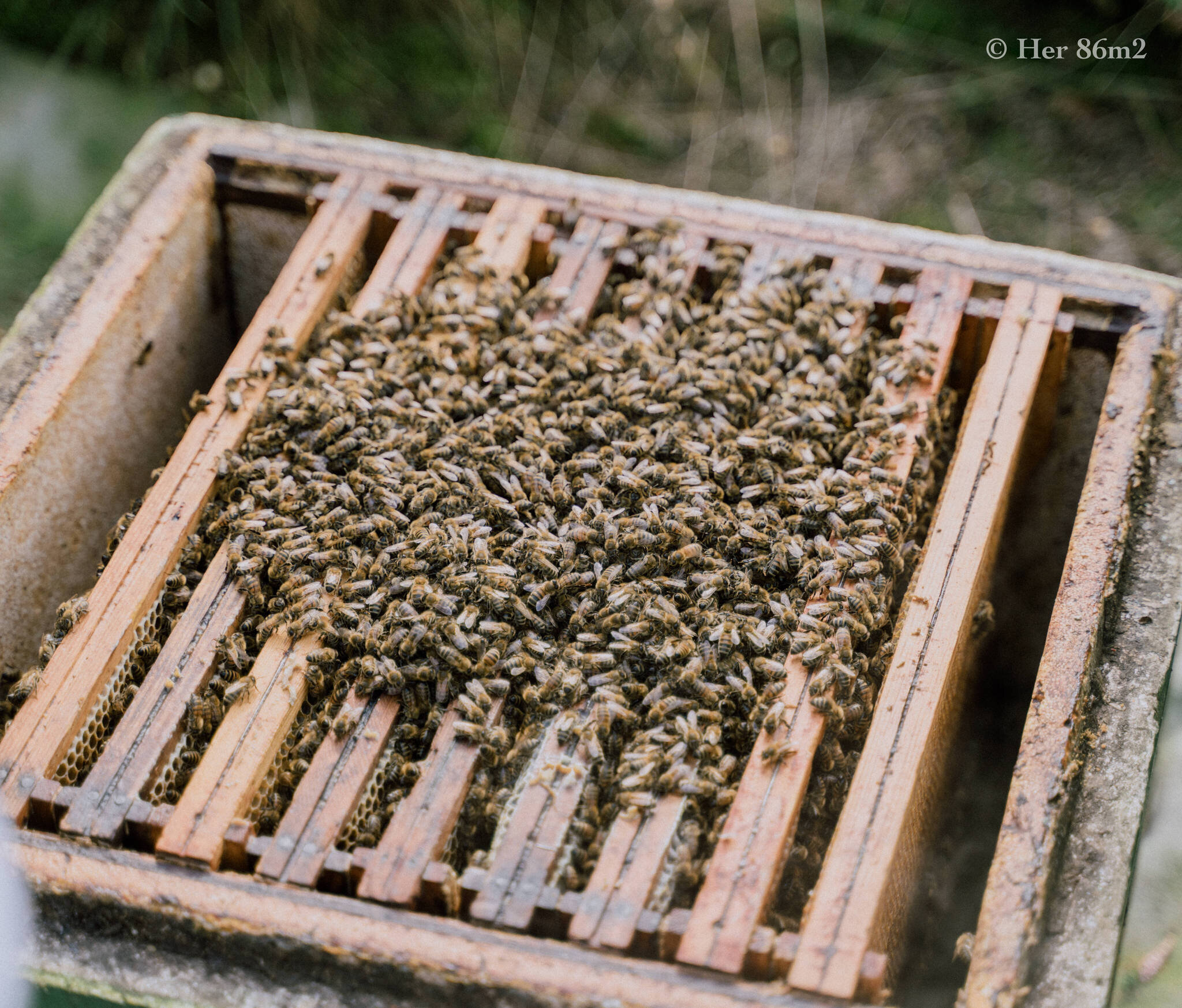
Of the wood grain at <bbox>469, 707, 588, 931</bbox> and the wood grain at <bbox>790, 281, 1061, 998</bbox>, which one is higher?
the wood grain at <bbox>790, 281, 1061, 998</bbox>

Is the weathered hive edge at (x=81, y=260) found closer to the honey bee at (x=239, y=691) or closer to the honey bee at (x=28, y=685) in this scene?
the honey bee at (x=28, y=685)

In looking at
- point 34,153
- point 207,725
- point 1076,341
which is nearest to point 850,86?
point 1076,341

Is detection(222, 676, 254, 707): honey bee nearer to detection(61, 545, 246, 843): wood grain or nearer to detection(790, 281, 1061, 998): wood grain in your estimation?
detection(61, 545, 246, 843): wood grain

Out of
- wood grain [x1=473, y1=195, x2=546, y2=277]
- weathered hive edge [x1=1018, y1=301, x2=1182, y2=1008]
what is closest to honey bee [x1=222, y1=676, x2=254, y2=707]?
wood grain [x1=473, y1=195, x2=546, y2=277]

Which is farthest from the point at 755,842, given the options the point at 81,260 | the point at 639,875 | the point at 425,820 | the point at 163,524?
the point at 81,260

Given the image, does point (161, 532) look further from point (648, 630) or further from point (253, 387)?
point (648, 630)

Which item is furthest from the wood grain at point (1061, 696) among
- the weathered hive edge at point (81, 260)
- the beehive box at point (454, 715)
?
the weathered hive edge at point (81, 260)

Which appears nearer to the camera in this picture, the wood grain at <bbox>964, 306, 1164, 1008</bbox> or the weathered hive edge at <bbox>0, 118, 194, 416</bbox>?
the wood grain at <bbox>964, 306, 1164, 1008</bbox>
